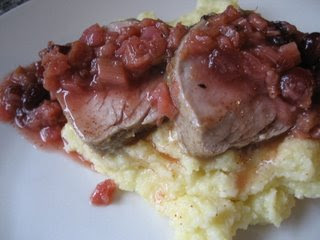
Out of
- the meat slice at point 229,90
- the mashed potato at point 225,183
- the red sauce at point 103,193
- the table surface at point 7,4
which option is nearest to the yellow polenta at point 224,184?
the mashed potato at point 225,183

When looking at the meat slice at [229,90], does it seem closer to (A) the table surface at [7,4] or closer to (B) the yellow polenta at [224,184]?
(B) the yellow polenta at [224,184]

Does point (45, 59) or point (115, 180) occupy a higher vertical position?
point (45, 59)

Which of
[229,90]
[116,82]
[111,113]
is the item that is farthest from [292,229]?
[116,82]

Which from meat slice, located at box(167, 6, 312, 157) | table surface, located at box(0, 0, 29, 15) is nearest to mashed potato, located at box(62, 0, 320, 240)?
meat slice, located at box(167, 6, 312, 157)

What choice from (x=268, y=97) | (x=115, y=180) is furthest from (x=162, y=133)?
(x=268, y=97)

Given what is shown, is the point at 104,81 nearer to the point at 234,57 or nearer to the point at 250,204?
Result: the point at 234,57

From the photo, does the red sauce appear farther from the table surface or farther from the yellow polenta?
the table surface

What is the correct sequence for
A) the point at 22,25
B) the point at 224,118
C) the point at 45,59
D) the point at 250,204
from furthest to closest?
the point at 22,25
the point at 45,59
the point at 250,204
the point at 224,118

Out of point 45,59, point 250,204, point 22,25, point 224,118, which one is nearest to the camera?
point 224,118
